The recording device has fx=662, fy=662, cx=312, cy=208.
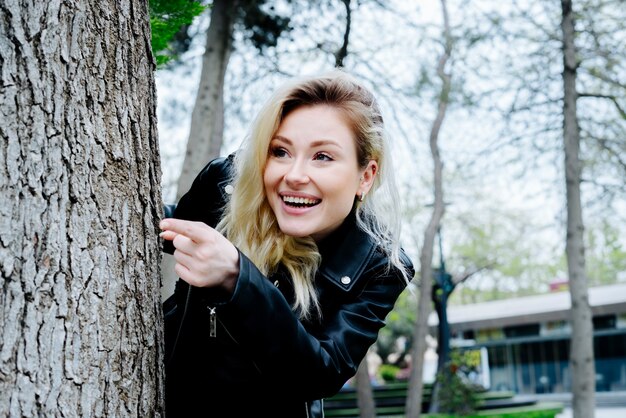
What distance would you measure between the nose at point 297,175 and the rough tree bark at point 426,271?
30.7 ft

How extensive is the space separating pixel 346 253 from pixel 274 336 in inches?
20.7

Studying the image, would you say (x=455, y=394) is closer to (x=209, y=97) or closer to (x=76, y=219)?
(x=209, y=97)

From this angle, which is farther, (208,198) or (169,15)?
(169,15)

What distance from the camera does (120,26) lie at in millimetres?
1746

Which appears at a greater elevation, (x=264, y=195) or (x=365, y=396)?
(x=264, y=195)

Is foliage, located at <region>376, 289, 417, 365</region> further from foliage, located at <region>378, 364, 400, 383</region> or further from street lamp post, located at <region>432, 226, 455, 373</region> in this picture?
street lamp post, located at <region>432, 226, 455, 373</region>

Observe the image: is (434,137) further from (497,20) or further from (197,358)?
(197,358)

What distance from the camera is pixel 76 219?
155 cm

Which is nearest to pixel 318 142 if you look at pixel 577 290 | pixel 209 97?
pixel 209 97

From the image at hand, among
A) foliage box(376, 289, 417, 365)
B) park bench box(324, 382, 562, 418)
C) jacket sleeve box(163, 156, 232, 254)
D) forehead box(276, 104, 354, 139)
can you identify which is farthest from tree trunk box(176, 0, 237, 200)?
foliage box(376, 289, 417, 365)

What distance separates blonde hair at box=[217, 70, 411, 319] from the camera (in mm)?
1986

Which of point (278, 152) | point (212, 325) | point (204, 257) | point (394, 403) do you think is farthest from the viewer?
point (394, 403)

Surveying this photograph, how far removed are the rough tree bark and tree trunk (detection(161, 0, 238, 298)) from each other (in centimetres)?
402

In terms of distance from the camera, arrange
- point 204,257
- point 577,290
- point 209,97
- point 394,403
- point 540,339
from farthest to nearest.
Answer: point 540,339 < point 394,403 < point 577,290 < point 209,97 < point 204,257
